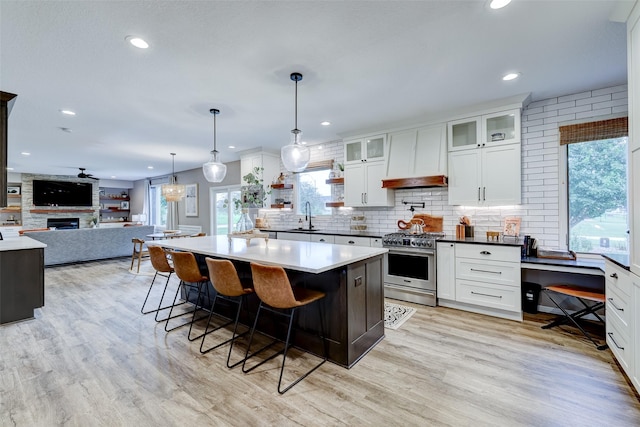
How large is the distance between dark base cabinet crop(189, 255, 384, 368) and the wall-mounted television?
10.7 m

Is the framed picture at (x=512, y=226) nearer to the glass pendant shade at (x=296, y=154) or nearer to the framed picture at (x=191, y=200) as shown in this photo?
the glass pendant shade at (x=296, y=154)

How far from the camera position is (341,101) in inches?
137

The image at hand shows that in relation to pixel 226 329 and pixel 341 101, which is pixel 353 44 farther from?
pixel 226 329

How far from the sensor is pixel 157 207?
10328 mm

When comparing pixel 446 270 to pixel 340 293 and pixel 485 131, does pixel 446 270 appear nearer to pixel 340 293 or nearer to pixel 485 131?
pixel 485 131

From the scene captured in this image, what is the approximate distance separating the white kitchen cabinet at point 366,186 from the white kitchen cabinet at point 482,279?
1.21 metres

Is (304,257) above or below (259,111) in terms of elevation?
below

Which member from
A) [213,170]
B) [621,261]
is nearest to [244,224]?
[213,170]

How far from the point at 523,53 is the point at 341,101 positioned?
70.8 inches

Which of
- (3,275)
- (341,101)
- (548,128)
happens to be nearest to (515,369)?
(548,128)

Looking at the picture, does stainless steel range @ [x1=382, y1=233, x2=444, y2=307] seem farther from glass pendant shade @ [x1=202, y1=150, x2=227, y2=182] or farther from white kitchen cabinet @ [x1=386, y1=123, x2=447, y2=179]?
glass pendant shade @ [x1=202, y1=150, x2=227, y2=182]

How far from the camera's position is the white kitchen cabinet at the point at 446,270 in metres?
3.62

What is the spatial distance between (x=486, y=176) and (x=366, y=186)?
5.63 feet

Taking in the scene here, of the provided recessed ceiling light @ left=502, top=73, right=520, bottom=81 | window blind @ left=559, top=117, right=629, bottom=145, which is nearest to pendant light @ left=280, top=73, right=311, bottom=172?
recessed ceiling light @ left=502, top=73, right=520, bottom=81
